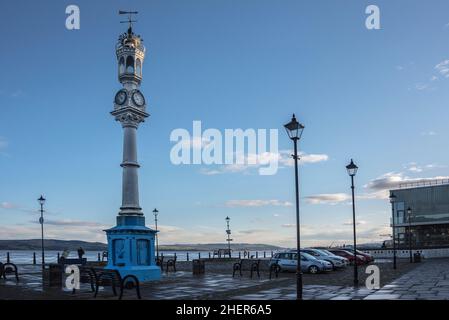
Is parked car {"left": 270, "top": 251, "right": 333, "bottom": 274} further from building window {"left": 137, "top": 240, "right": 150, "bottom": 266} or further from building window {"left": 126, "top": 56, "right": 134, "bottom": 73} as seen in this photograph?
building window {"left": 126, "top": 56, "right": 134, "bottom": 73}

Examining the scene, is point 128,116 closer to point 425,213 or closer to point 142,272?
point 142,272

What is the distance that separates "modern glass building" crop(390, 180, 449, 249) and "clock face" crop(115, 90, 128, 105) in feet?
183

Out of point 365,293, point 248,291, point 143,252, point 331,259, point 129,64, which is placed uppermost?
point 129,64

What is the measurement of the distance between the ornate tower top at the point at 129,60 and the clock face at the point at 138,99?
17.2 inches

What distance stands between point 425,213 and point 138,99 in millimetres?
60097

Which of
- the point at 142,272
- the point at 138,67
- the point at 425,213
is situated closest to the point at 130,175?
the point at 142,272

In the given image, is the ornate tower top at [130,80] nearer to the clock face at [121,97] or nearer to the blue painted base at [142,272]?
the clock face at [121,97]

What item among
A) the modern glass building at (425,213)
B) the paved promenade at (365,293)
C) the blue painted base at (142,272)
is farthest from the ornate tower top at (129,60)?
the modern glass building at (425,213)

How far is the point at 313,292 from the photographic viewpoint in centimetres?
1938

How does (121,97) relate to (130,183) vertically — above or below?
above

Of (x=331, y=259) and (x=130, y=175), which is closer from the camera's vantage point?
(x=130, y=175)

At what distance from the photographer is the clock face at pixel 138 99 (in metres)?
26.5

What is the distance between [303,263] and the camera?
3133 cm

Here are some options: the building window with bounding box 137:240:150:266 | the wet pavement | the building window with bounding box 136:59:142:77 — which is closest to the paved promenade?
the wet pavement
